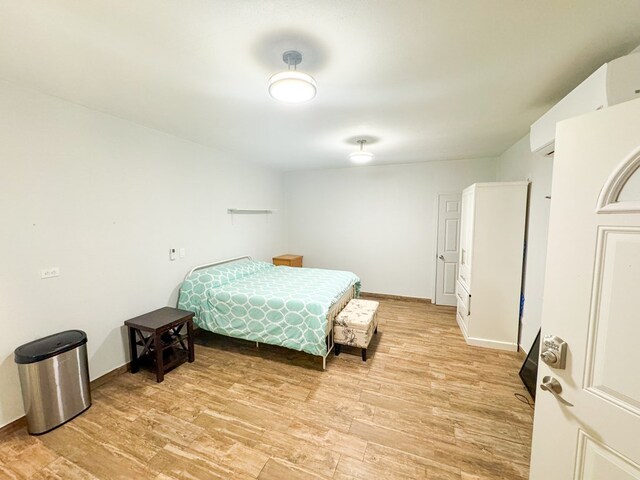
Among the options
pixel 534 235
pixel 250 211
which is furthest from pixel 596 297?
pixel 250 211

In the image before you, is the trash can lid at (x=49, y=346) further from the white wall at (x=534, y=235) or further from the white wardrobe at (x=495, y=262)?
the white wall at (x=534, y=235)

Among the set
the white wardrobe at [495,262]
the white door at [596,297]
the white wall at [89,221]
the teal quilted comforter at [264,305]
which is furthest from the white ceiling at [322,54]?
the teal quilted comforter at [264,305]

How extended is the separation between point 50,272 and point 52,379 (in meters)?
0.85

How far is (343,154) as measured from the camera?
414 centimetres

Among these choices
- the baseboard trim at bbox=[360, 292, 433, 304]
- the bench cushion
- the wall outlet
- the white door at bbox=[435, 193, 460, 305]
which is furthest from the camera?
the baseboard trim at bbox=[360, 292, 433, 304]

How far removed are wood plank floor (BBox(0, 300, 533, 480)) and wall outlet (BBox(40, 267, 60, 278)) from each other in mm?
1168

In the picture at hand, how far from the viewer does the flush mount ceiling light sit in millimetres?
1552

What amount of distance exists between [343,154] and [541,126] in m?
2.49

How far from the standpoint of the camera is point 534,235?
2.87 metres

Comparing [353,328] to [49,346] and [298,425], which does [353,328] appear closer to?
[298,425]

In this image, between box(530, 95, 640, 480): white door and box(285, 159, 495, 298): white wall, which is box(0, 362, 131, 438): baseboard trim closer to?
box(530, 95, 640, 480): white door

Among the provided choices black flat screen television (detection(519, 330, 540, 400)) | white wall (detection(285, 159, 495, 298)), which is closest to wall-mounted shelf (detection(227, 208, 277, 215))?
white wall (detection(285, 159, 495, 298))

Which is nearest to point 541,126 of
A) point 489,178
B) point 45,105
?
point 489,178

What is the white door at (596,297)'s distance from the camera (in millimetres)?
853
